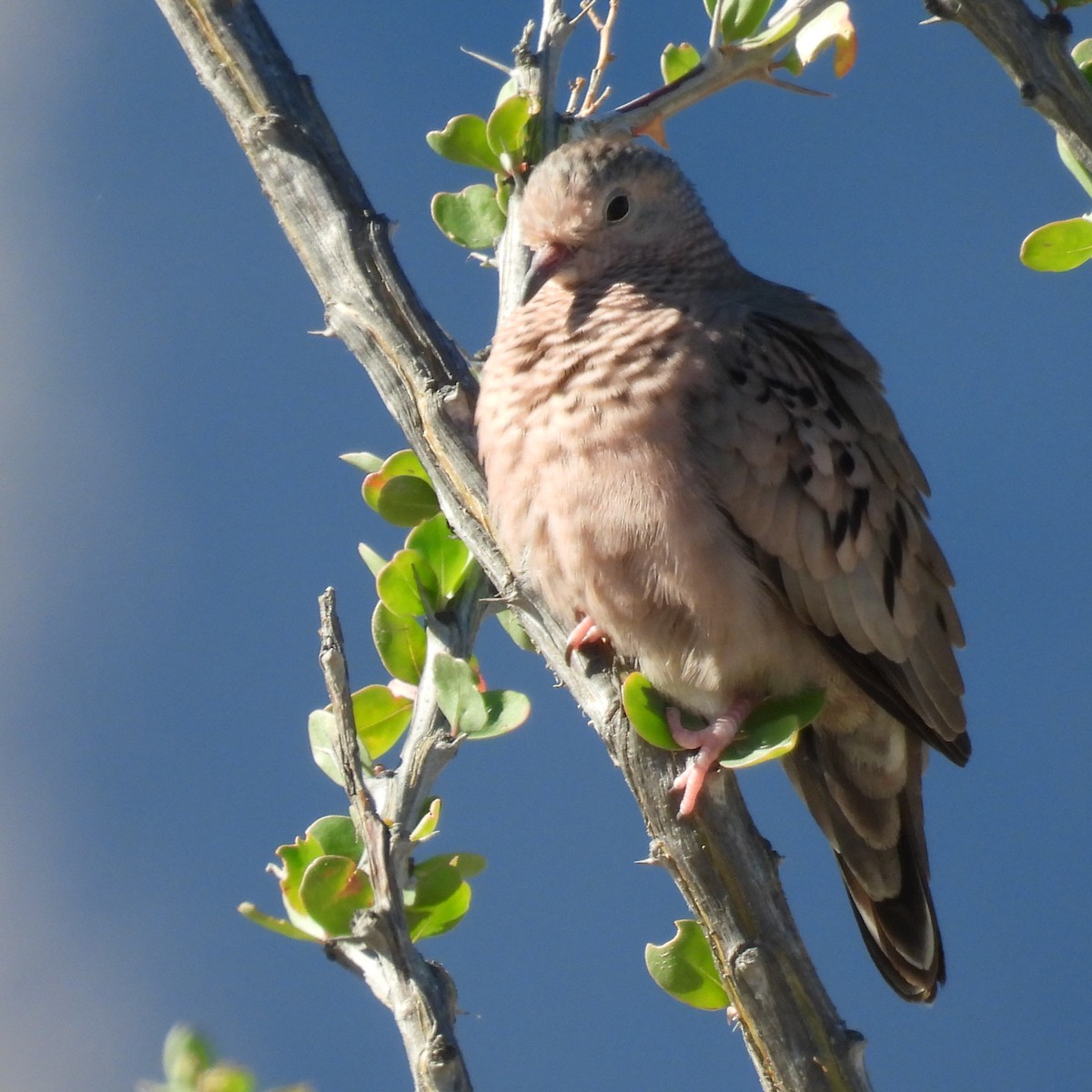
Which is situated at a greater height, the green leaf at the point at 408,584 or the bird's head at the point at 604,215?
the bird's head at the point at 604,215

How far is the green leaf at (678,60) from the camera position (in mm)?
2512

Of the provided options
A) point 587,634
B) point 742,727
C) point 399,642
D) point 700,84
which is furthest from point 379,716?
point 700,84

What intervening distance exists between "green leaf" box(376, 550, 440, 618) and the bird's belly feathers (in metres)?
0.27

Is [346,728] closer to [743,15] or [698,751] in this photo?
[698,751]

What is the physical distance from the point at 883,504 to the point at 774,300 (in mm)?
520

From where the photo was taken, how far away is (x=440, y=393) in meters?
2.14

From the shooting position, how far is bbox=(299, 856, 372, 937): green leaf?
5.70ft

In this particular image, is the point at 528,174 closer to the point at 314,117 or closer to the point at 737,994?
the point at 314,117

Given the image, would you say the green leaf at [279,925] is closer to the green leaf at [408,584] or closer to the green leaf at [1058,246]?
the green leaf at [408,584]

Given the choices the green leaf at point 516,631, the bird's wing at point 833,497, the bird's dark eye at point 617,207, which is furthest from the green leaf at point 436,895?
the bird's dark eye at point 617,207

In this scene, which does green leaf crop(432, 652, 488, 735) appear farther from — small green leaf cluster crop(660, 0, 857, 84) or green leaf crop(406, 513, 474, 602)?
small green leaf cluster crop(660, 0, 857, 84)

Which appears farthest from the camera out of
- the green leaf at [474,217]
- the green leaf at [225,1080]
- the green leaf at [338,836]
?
the green leaf at [474,217]

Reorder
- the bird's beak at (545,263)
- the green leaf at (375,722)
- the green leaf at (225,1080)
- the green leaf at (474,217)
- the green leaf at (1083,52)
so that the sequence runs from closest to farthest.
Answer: the green leaf at (225,1080) → the green leaf at (1083,52) → the green leaf at (375,722) → the green leaf at (474,217) → the bird's beak at (545,263)

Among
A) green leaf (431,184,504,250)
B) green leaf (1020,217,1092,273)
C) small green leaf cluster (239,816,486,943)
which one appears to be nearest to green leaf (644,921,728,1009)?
small green leaf cluster (239,816,486,943)
